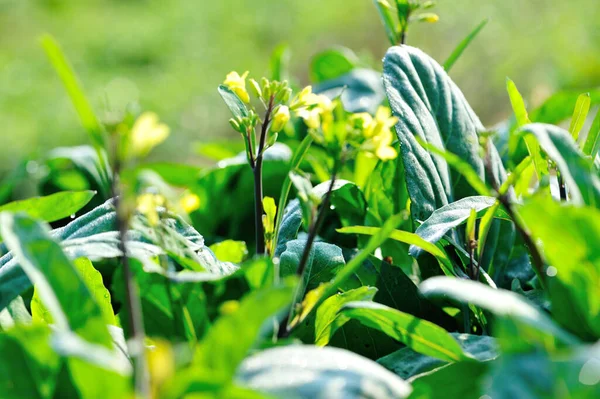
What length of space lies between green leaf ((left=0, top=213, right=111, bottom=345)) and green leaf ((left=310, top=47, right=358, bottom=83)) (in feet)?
4.87

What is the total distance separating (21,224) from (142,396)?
0.68ft

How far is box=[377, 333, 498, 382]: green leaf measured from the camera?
0.73 meters

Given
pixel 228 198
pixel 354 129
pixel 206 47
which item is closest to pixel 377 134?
pixel 354 129

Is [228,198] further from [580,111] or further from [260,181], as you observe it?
[580,111]

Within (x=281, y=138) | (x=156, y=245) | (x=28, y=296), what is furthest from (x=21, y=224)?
(x=281, y=138)

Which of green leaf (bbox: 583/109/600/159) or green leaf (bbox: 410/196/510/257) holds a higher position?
green leaf (bbox: 583/109/600/159)

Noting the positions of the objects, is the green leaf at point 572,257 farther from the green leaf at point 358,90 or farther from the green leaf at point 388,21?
the green leaf at point 358,90

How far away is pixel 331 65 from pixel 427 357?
142 centimetres

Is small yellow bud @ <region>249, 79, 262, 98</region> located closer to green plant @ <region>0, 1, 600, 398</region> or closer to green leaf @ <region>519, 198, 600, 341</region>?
green plant @ <region>0, 1, 600, 398</region>

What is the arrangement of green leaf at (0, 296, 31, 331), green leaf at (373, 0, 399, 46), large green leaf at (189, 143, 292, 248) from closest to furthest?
1. green leaf at (0, 296, 31, 331)
2. green leaf at (373, 0, 399, 46)
3. large green leaf at (189, 143, 292, 248)

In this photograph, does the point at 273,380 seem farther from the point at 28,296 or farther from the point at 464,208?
the point at 28,296

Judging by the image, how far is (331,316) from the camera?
0.82m

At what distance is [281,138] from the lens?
1.83 m

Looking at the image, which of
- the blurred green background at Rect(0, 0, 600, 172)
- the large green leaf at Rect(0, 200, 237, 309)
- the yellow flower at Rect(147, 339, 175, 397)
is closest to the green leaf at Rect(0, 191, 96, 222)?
the large green leaf at Rect(0, 200, 237, 309)
